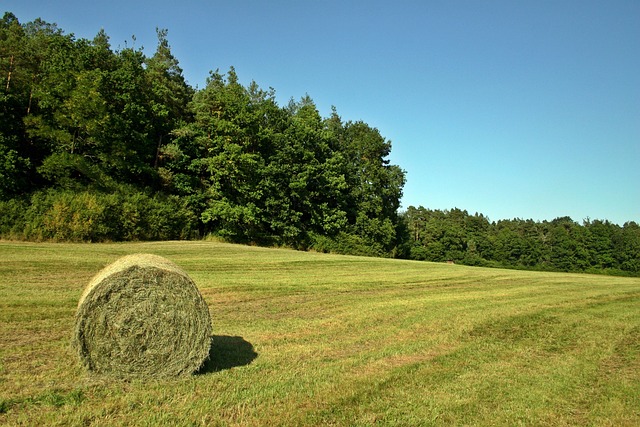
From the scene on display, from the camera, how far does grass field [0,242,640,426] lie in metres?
5.25

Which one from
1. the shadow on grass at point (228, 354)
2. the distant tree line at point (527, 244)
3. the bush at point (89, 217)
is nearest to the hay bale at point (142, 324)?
the shadow on grass at point (228, 354)

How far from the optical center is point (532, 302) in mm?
15305

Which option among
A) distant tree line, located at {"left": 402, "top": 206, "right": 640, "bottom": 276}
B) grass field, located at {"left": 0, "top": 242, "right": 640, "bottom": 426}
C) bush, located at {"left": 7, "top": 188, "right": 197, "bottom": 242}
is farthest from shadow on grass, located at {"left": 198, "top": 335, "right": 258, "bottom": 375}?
distant tree line, located at {"left": 402, "top": 206, "right": 640, "bottom": 276}

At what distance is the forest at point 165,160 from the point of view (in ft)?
95.3

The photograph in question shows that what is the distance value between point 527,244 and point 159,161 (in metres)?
70.4

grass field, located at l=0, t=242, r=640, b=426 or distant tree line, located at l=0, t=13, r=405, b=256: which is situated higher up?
distant tree line, located at l=0, t=13, r=405, b=256

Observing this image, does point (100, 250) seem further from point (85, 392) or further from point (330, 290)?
point (85, 392)

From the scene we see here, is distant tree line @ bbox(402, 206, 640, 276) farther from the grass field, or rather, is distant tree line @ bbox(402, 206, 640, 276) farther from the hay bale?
the hay bale

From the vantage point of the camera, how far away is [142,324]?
648 centimetres

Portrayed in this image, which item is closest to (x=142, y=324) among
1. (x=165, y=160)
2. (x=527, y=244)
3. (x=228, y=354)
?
(x=228, y=354)

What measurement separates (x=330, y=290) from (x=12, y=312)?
10006mm

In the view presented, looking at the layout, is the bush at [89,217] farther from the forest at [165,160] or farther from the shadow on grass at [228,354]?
the shadow on grass at [228,354]

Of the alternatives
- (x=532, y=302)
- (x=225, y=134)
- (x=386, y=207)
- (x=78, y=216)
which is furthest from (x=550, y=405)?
(x=386, y=207)

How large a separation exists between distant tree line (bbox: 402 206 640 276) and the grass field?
50163mm
